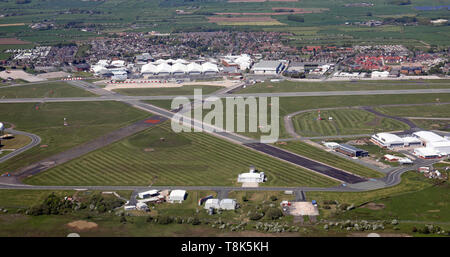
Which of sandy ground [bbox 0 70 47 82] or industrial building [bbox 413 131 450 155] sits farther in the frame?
sandy ground [bbox 0 70 47 82]

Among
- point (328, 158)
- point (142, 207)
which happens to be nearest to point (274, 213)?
point (142, 207)

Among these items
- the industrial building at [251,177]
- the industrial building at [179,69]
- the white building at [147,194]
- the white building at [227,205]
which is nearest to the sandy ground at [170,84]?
the industrial building at [179,69]

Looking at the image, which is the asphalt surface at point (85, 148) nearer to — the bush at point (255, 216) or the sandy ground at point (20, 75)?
the bush at point (255, 216)

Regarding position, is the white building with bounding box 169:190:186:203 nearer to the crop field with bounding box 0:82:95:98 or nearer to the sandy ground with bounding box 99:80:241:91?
the crop field with bounding box 0:82:95:98

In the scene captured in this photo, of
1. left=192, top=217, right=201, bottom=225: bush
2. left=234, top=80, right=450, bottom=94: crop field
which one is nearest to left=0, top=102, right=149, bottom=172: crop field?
left=234, top=80, right=450, bottom=94: crop field

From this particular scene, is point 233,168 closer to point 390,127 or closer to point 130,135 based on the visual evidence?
point 130,135

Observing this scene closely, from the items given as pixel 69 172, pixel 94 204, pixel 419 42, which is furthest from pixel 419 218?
pixel 419 42
